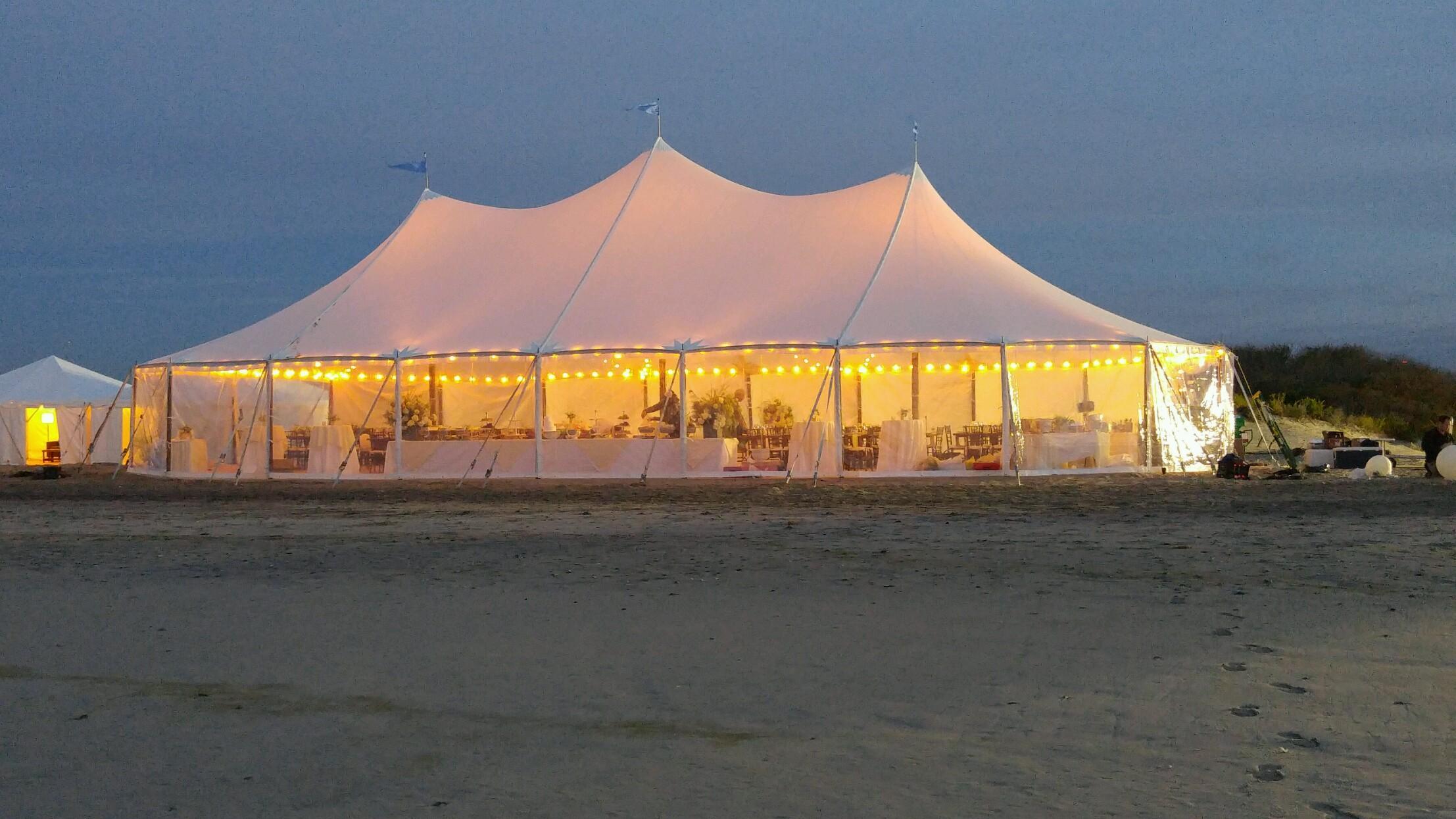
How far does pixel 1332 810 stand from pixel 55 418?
92.8 ft

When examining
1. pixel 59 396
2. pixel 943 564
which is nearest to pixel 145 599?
pixel 943 564

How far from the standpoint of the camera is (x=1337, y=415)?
29.4 metres

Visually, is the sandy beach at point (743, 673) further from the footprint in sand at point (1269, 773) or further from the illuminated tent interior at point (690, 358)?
the illuminated tent interior at point (690, 358)

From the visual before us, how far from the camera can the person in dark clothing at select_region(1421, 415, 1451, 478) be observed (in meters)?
15.4

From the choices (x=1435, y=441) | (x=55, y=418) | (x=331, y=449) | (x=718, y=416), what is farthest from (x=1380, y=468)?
(x=55, y=418)

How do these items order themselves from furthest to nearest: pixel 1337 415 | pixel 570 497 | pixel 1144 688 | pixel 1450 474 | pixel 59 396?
pixel 1337 415 → pixel 59 396 → pixel 1450 474 → pixel 570 497 → pixel 1144 688

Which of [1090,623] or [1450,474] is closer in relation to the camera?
[1090,623]

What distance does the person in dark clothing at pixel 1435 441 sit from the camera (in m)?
15.4

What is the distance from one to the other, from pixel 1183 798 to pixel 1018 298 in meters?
12.7

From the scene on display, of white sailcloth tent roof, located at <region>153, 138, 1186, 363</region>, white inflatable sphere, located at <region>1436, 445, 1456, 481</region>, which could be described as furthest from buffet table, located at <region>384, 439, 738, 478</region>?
white inflatable sphere, located at <region>1436, 445, 1456, 481</region>

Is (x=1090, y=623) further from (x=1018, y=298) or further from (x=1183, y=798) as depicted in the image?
(x=1018, y=298)

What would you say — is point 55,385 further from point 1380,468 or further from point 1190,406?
point 1380,468

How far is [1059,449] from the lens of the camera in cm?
1499

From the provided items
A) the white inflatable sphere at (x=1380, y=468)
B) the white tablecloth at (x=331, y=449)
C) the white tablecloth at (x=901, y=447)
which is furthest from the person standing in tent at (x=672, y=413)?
the white inflatable sphere at (x=1380, y=468)
